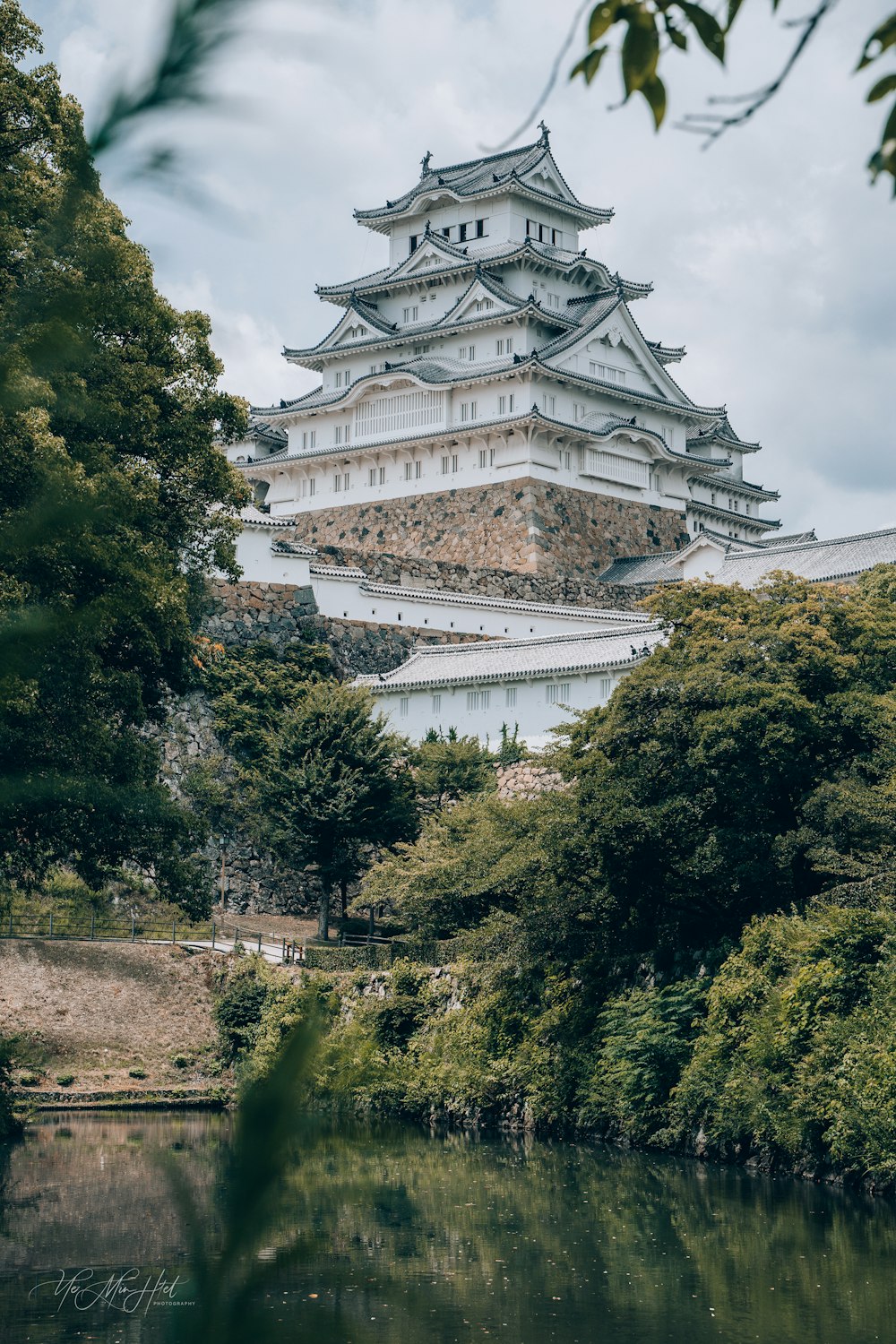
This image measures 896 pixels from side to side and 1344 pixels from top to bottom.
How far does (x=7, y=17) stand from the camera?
13766 millimetres

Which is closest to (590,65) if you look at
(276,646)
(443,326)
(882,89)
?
(882,89)

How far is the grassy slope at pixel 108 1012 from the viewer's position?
22.5 meters

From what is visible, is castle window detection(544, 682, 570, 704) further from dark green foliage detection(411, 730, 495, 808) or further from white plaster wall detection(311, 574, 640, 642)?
white plaster wall detection(311, 574, 640, 642)

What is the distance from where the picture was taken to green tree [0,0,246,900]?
11859 millimetres

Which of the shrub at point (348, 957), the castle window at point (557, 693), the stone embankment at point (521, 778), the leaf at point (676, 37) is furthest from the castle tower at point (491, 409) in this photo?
the leaf at point (676, 37)

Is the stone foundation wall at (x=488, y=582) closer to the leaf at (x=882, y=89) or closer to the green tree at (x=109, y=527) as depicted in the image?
the green tree at (x=109, y=527)

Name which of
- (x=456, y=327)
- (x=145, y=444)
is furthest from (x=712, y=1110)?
(x=456, y=327)

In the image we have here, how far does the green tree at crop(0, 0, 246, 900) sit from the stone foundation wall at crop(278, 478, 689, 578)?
71.3ft

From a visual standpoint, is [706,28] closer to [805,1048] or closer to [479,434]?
[805,1048]

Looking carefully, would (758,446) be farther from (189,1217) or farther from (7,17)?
(189,1217)

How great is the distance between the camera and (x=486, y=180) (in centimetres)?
4562

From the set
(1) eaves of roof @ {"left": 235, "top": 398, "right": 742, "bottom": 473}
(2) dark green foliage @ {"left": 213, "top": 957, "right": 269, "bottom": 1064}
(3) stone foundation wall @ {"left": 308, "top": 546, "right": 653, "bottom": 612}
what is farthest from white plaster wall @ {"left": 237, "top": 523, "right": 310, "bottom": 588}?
(2) dark green foliage @ {"left": 213, "top": 957, "right": 269, "bottom": 1064}

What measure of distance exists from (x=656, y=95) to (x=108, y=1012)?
875 inches

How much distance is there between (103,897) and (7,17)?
53.2ft
